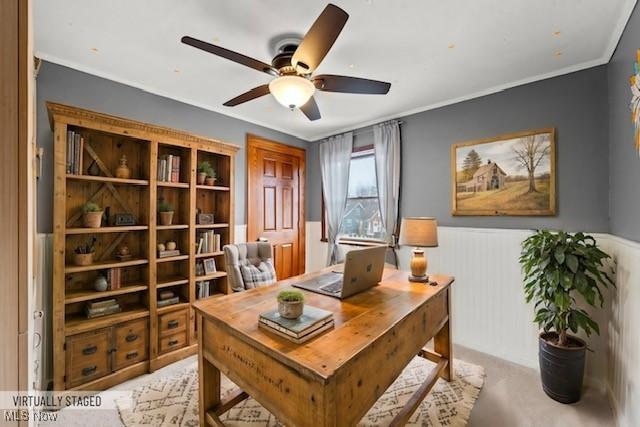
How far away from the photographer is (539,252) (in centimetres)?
206

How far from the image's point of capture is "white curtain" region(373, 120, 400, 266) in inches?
131

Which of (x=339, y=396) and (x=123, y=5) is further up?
(x=123, y=5)

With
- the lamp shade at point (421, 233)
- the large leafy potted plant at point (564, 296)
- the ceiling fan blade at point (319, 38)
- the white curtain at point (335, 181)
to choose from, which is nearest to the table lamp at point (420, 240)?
the lamp shade at point (421, 233)

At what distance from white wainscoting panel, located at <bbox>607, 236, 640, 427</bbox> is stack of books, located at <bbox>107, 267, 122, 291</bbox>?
359cm

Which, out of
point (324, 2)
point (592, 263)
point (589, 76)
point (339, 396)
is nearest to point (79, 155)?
point (324, 2)

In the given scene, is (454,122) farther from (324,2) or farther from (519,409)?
(519,409)

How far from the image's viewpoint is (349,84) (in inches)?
71.1

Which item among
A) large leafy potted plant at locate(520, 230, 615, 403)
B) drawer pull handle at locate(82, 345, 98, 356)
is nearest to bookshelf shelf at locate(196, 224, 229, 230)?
drawer pull handle at locate(82, 345, 98, 356)

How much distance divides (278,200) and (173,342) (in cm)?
209

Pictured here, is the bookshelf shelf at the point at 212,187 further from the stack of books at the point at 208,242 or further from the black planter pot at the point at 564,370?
the black planter pot at the point at 564,370

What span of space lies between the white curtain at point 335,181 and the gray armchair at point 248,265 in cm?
155

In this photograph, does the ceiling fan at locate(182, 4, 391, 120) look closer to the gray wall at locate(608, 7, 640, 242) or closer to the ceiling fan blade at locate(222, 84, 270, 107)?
the ceiling fan blade at locate(222, 84, 270, 107)

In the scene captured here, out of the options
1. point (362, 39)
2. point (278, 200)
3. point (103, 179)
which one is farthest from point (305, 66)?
point (278, 200)

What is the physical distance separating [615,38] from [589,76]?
40 cm
